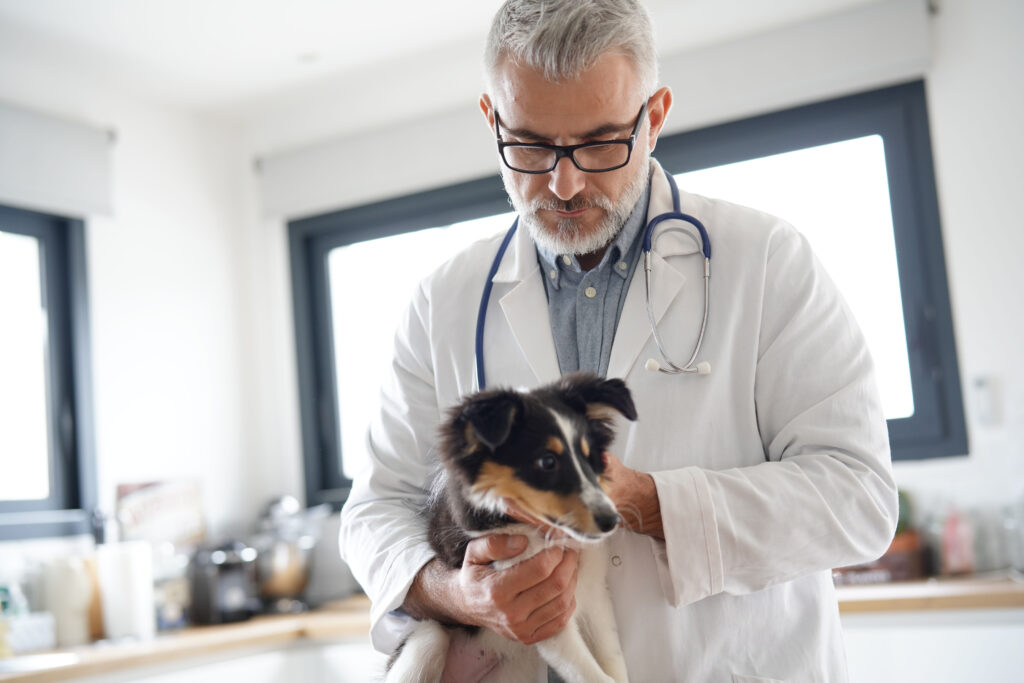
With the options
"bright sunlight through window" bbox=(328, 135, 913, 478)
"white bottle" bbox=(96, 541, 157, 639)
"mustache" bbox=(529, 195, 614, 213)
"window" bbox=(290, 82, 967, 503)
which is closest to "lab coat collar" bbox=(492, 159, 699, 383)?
"mustache" bbox=(529, 195, 614, 213)

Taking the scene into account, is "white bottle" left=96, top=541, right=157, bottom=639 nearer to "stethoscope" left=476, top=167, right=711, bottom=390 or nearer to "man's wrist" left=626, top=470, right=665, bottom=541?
"stethoscope" left=476, top=167, right=711, bottom=390

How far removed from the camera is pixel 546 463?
1322mm

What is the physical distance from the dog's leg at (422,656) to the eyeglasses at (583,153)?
29.4 inches

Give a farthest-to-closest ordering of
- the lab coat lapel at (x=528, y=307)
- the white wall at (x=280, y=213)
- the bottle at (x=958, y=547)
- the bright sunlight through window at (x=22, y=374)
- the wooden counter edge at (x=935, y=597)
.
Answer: the bright sunlight through window at (x=22, y=374)
the white wall at (x=280, y=213)
the bottle at (x=958, y=547)
the wooden counter edge at (x=935, y=597)
the lab coat lapel at (x=528, y=307)

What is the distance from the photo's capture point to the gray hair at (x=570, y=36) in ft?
4.78

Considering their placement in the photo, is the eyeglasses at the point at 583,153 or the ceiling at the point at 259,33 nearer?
the eyeglasses at the point at 583,153

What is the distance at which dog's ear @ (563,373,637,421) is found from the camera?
130 cm

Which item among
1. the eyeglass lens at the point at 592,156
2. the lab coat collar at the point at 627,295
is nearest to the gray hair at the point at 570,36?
the eyeglass lens at the point at 592,156

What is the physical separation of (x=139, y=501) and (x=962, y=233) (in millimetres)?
3185

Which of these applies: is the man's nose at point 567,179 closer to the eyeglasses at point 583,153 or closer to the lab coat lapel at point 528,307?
the eyeglasses at point 583,153

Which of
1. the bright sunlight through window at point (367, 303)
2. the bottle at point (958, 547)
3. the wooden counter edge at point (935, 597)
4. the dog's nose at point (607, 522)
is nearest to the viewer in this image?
the dog's nose at point (607, 522)

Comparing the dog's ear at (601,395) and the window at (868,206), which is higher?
the window at (868,206)

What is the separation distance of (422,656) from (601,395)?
51 centimetres

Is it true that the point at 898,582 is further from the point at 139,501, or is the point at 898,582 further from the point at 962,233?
the point at 139,501
